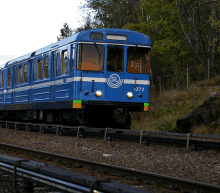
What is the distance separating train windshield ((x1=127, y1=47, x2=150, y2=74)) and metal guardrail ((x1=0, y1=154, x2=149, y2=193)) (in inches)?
322

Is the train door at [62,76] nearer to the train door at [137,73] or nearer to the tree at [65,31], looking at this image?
the train door at [137,73]

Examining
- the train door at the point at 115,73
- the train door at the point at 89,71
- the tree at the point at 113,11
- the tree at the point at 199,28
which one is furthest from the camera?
the tree at the point at 113,11

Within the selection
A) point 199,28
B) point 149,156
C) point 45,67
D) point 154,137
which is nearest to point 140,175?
point 149,156

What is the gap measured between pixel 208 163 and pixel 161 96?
1695 centimetres

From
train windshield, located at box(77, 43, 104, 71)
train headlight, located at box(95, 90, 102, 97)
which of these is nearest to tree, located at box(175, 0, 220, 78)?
train windshield, located at box(77, 43, 104, 71)

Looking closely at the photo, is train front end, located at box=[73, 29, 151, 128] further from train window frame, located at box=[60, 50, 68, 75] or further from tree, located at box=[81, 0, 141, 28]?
tree, located at box=[81, 0, 141, 28]

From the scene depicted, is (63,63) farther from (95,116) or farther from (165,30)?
(165,30)

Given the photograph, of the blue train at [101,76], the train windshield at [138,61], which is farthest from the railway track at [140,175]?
the train windshield at [138,61]

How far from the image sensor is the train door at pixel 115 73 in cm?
1336

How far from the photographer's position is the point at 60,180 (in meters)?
4.62

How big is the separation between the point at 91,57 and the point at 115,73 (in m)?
0.96

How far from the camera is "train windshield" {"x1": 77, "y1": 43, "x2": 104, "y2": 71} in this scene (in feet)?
42.9

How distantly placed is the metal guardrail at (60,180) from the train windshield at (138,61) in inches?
322

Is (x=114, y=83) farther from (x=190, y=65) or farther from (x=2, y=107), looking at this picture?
(x=190, y=65)
